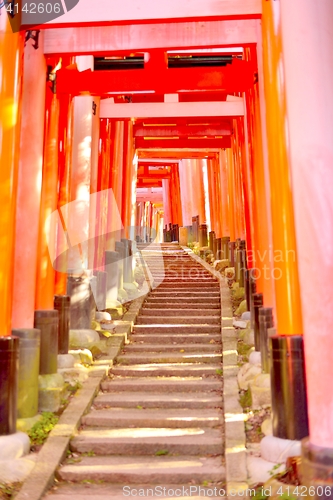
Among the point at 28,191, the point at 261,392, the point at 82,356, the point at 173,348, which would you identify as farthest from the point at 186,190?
the point at 261,392

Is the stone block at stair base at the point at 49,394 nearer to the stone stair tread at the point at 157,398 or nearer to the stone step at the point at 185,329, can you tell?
the stone stair tread at the point at 157,398

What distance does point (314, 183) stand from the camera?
157 inches

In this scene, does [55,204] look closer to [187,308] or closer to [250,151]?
[250,151]

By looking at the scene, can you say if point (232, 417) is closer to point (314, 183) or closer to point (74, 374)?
point (74, 374)

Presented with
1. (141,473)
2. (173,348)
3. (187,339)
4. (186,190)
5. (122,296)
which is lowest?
(141,473)

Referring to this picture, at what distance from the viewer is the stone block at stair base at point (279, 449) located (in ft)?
15.5

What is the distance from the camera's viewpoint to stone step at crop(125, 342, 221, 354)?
8.51 m

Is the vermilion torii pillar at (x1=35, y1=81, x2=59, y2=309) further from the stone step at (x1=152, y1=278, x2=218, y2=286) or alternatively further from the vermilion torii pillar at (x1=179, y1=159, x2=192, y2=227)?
the vermilion torii pillar at (x1=179, y1=159, x2=192, y2=227)

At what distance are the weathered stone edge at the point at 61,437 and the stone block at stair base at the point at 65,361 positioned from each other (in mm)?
308

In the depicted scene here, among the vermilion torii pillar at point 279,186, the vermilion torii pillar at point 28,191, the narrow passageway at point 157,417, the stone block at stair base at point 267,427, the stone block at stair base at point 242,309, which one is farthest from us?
the stone block at stair base at point 242,309

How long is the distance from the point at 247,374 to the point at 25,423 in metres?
2.70

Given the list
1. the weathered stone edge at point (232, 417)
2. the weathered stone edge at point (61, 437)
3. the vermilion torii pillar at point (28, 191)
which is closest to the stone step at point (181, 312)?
the weathered stone edge at point (232, 417)

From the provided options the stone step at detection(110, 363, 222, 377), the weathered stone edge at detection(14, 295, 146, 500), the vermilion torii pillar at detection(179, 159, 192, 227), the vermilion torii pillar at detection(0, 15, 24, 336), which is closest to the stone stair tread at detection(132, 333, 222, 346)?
the weathered stone edge at detection(14, 295, 146, 500)

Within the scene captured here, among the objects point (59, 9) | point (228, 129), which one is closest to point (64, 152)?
point (59, 9)
